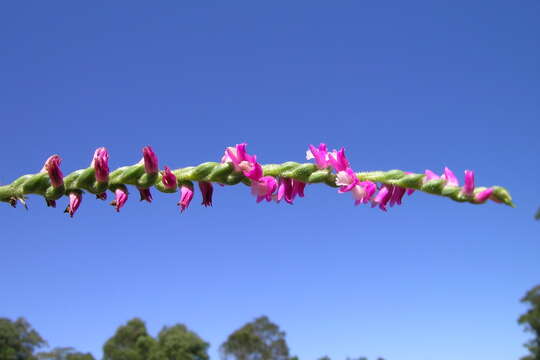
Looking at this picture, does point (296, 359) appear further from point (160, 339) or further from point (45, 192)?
point (45, 192)

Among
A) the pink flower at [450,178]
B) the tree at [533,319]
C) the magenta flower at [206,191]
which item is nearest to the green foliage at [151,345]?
the tree at [533,319]

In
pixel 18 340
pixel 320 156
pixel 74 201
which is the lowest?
pixel 74 201

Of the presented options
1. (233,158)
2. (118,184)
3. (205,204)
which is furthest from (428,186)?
(118,184)

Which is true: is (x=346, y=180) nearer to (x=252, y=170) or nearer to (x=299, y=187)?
(x=299, y=187)

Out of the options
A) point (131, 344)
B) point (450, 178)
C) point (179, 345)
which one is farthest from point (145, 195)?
point (131, 344)

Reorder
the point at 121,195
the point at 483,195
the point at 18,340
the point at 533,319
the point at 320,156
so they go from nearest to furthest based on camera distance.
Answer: the point at 483,195 < the point at 121,195 < the point at 320,156 < the point at 533,319 < the point at 18,340

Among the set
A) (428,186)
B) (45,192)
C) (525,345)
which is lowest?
(45,192)

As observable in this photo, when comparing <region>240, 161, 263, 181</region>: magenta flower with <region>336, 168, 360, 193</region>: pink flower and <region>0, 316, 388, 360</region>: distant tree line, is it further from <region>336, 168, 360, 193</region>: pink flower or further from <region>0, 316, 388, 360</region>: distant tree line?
<region>0, 316, 388, 360</region>: distant tree line

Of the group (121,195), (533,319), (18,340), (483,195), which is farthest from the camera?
(18,340)
